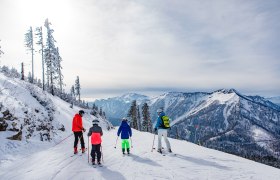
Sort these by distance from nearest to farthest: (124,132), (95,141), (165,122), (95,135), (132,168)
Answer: (132,168) < (95,141) < (95,135) < (124,132) < (165,122)

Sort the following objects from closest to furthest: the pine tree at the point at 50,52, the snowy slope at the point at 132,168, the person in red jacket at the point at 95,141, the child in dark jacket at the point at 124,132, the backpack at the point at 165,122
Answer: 1. the snowy slope at the point at 132,168
2. the person in red jacket at the point at 95,141
3. the child in dark jacket at the point at 124,132
4. the backpack at the point at 165,122
5. the pine tree at the point at 50,52

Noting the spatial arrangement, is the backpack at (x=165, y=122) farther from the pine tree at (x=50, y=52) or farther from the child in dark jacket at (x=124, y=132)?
the pine tree at (x=50, y=52)

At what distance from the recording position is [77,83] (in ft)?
361

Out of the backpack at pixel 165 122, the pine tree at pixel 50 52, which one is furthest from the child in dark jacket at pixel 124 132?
the pine tree at pixel 50 52

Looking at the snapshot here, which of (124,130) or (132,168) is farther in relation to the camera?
(124,130)

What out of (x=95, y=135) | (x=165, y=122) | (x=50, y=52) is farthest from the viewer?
(x=50, y=52)


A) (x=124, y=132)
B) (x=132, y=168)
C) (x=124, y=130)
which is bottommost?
(x=132, y=168)

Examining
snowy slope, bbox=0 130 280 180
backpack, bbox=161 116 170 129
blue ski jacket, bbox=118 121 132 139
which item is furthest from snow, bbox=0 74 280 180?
backpack, bbox=161 116 170 129

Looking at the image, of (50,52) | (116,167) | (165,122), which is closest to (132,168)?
(116,167)

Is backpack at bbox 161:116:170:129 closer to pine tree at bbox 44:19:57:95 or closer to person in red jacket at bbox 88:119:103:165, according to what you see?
person in red jacket at bbox 88:119:103:165

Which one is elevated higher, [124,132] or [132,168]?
[124,132]

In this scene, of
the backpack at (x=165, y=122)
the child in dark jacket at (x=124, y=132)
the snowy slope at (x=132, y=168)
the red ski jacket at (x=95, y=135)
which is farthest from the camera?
the backpack at (x=165, y=122)

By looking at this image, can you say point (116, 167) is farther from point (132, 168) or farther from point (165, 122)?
point (165, 122)

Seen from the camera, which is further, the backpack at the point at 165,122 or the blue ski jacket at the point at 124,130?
the backpack at the point at 165,122
